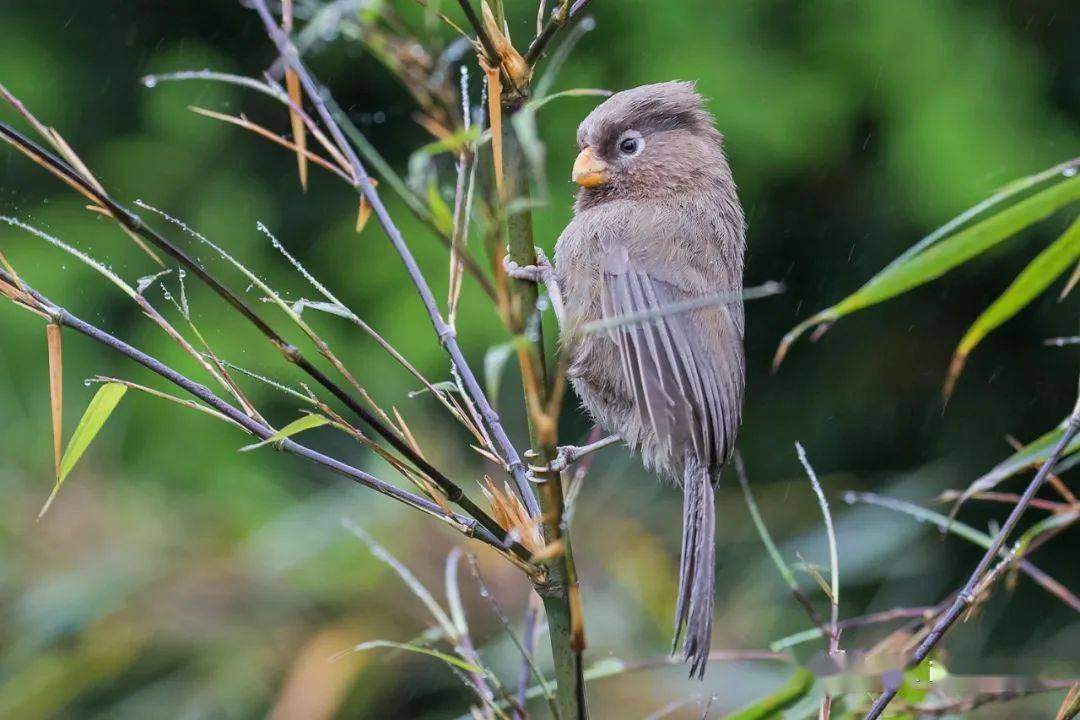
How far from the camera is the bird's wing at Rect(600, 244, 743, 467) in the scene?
7.11ft

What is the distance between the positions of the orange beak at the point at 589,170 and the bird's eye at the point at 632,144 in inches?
2.5

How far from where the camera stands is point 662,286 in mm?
2504

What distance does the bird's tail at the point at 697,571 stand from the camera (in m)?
1.58

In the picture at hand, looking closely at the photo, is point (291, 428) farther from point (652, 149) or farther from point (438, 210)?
point (652, 149)

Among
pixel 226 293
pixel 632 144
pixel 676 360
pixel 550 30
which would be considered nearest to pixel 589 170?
pixel 632 144

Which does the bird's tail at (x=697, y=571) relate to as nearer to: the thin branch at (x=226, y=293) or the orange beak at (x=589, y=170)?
the thin branch at (x=226, y=293)

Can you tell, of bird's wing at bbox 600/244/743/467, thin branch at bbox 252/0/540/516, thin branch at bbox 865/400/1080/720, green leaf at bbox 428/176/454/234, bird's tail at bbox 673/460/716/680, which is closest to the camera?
green leaf at bbox 428/176/454/234

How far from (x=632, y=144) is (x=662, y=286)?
17.2 inches

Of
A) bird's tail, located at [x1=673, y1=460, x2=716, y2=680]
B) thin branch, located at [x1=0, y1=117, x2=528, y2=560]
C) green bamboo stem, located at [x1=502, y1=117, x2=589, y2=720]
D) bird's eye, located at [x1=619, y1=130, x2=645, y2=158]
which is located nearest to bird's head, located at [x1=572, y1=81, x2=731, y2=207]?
bird's eye, located at [x1=619, y1=130, x2=645, y2=158]

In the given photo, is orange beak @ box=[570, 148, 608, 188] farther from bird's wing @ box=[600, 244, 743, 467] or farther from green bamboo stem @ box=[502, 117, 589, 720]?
green bamboo stem @ box=[502, 117, 589, 720]

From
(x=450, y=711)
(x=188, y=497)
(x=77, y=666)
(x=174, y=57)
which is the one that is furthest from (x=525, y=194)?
(x=174, y=57)

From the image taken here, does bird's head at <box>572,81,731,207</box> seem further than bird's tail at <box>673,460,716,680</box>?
Yes

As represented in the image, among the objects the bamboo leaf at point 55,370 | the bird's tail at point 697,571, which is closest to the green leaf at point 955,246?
the bird's tail at point 697,571

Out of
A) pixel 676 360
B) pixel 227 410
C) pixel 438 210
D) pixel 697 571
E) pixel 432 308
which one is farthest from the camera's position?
pixel 676 360
